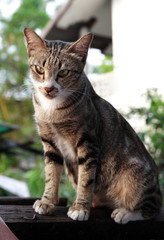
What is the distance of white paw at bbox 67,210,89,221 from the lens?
1.74m

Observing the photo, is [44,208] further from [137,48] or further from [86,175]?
[137,48]

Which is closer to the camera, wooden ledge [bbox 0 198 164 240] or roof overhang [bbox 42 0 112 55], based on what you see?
wooden ledge [bbox 0 198 164 240]

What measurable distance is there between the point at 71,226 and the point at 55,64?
95cm

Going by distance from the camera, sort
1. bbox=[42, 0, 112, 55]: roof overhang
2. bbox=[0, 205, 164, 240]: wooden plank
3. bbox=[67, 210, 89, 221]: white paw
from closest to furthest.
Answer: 1. bbox=[0, 205, 164, 240]: wooden plank
2. bbox=[67, 210, 89, 221]: white paw
3. bbox=[42, 0, 112, 55]: roof overhang

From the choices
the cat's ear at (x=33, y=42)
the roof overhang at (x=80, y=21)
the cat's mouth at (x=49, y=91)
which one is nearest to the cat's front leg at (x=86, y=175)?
the cat's mouth at (x=49, y=91)

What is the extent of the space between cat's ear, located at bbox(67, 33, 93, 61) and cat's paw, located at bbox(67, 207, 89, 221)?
0.95m

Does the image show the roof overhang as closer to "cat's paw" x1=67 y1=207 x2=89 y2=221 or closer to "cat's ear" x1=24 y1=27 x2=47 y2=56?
"cat's ear" x1=24 y1=27 x2=47 y2=56

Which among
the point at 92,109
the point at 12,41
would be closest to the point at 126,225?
the point at 92,109

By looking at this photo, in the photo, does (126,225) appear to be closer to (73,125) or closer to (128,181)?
(128,181)

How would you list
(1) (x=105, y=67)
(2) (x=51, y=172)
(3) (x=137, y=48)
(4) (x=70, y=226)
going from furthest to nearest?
1. (1) (x=105, y=67)
2. (3) (x=137, y=48)
3. (2) (x=51, y=172)
4. (4) (x=70, y=226)

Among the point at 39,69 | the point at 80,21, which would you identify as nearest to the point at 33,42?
the point at 39,69

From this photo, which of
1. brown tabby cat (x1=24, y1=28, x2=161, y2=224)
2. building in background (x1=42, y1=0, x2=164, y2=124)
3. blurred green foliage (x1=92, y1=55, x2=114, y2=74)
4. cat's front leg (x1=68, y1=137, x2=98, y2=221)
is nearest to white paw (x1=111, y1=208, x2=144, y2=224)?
brown tabby cat (x1=24, y1=28, x2=161, y2=224)

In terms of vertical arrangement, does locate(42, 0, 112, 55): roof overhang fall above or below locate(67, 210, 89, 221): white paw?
above

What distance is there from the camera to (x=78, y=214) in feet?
5.73
